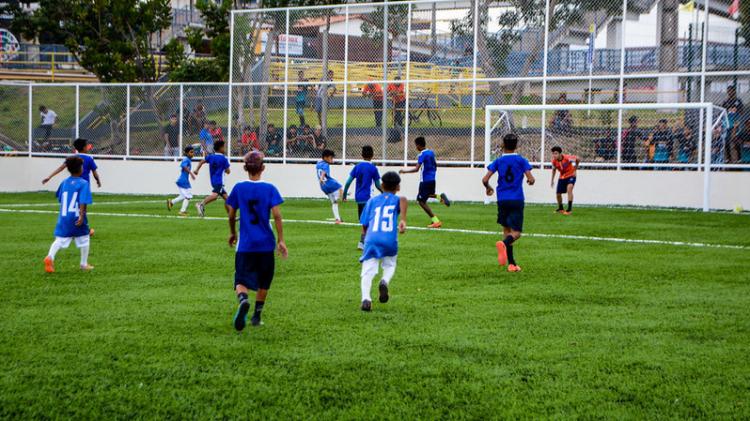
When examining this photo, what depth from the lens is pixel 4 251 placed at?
42.9 feet

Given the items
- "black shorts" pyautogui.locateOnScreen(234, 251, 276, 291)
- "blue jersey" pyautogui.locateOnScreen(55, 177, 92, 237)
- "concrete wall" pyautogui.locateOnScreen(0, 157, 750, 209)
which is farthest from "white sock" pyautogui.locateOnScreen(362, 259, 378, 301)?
"concrete wall" pyautogui.locateOnScreen(0, 157, 750, 209)

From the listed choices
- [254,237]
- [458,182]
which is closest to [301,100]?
[458,182]

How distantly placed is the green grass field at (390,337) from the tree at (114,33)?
2693cm

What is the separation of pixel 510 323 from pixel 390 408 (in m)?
2.72

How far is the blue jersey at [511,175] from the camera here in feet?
38.2

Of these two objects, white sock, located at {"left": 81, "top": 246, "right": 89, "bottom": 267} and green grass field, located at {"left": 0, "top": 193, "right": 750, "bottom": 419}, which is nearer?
green grass field, located at {"left": 0, "top": 193, "right": 750, "bottom": 419}

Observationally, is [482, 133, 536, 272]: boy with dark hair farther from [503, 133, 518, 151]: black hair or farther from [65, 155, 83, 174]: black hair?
[65, 155, 83, 174]: black hair

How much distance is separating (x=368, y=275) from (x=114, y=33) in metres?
34.3

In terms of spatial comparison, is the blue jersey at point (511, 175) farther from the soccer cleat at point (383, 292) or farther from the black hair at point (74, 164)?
the black hair at point (74, 164)

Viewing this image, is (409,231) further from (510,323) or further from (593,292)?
(510,323)

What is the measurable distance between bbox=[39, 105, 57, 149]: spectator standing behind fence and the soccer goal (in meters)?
15.2

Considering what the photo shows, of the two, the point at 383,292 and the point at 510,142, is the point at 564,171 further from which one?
the point at 383,292

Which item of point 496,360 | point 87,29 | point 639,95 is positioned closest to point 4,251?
point 496,360

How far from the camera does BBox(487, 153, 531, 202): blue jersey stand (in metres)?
11.6
